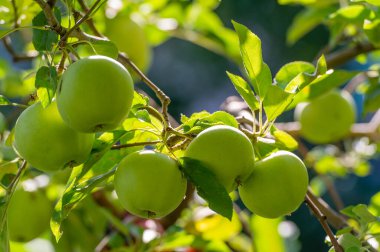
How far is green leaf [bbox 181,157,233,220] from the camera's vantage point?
31.8 inches

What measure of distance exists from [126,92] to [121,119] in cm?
3

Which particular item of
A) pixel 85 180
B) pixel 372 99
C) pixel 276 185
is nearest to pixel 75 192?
pixel 85 180

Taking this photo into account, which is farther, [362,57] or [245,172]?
[362,57]

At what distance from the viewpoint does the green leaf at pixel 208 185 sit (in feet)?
2.65

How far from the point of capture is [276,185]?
33.5 inches

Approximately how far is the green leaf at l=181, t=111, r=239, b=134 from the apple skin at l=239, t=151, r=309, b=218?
0.07m

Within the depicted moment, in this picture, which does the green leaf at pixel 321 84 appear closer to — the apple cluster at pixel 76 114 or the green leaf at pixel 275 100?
the green leaf at pixel 275 100

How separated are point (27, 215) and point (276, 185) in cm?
77

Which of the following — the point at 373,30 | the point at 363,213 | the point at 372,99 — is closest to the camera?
the point at 363,213

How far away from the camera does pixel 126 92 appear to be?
0.78 metres

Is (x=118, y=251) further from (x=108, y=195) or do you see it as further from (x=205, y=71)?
(x=205, y=71)

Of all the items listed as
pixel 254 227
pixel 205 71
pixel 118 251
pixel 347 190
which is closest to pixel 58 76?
pixel 118 251

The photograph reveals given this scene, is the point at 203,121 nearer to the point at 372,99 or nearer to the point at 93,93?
the point at 93,93

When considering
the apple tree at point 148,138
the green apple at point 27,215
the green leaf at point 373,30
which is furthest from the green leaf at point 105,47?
the green apple at point 27,215
